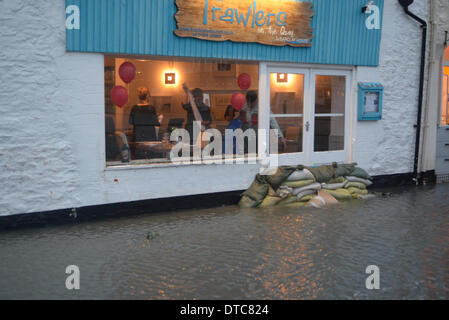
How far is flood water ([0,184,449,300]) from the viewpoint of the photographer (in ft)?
15.5

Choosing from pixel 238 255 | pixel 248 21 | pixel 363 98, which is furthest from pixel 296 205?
pixel 248 21

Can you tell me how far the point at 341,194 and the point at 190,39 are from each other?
3.79m

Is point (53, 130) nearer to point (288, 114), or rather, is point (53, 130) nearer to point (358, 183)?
point (288, 114)

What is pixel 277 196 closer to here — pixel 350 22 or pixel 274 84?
pixel 274 84

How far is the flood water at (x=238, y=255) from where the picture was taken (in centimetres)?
472

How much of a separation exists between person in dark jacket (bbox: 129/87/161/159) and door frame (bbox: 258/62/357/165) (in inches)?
74.9

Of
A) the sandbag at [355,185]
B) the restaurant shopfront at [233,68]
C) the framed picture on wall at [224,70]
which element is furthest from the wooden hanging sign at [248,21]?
the sandbag at [355,185]

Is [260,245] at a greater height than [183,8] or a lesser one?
lesser

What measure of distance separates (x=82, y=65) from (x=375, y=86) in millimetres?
5719

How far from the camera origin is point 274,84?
913 centimetres

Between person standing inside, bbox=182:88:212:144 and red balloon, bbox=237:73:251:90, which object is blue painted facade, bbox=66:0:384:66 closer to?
red balloon, bbox=237:73:251:90

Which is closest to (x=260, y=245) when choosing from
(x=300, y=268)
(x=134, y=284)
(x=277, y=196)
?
(x=300, y=268)

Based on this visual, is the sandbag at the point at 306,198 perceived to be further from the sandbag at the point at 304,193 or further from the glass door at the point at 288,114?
the glass door at the point at 288,114

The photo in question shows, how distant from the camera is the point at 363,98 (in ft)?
32.4
